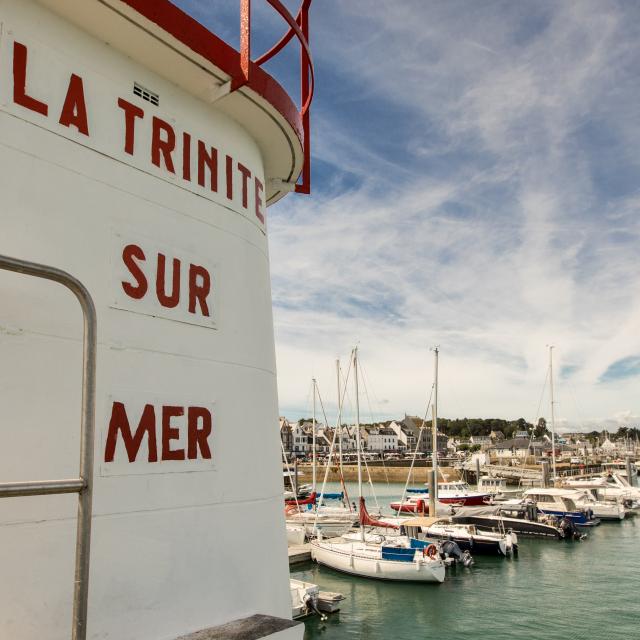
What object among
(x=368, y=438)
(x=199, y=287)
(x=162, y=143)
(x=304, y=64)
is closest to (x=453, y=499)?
(x=304, y=64)

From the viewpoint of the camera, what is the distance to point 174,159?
388 centimetres

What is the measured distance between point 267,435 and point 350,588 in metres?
20.9

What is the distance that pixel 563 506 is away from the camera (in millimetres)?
39594

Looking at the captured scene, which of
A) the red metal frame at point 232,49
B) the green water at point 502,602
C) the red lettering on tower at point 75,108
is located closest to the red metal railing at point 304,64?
the red metal frame at point 232,49

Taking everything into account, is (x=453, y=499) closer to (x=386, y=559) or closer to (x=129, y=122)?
(x=386, y=559)

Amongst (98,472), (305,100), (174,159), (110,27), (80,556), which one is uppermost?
(305,100)

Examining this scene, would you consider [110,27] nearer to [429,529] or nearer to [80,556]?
[80,556]

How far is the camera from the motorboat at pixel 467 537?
27.8m

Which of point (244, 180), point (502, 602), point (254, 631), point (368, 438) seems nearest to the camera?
point (254, 631)

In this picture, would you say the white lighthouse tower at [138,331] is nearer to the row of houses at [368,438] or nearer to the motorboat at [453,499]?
the motorboat at [453,499]


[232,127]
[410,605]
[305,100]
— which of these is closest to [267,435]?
[232,127]

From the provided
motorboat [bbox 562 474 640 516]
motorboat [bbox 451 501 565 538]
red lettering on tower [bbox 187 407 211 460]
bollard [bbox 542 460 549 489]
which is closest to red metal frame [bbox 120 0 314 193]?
red lettering on tower [bbox 187 407 211 460]

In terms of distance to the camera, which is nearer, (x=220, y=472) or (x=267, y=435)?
(x=220, y=472)

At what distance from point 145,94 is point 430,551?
75.8 feet
